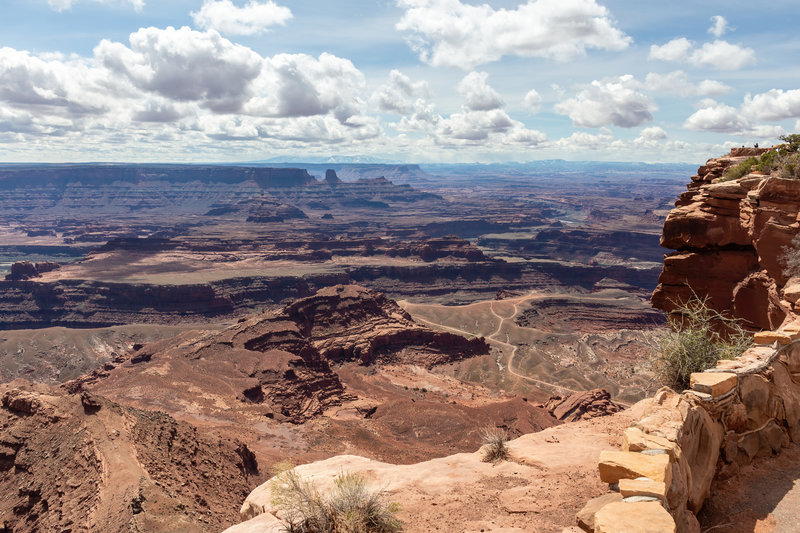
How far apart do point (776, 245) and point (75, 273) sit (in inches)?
5963

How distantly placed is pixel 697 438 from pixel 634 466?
2113mm

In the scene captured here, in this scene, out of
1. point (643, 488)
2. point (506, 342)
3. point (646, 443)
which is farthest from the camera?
point (506, 342)

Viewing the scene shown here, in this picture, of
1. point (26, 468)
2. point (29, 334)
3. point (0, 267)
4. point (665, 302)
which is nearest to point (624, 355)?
point (665, 302)

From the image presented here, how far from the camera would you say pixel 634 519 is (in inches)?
231

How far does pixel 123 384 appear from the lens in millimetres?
46688

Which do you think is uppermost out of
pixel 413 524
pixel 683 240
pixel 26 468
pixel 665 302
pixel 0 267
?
pixel 683 240

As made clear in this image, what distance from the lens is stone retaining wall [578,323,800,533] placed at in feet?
20.8

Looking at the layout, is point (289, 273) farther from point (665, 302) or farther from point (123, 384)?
point (665, 302)

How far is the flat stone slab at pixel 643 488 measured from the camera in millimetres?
6336

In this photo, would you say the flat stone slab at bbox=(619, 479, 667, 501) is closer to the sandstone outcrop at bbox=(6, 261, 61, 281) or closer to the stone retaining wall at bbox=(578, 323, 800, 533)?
the stone retaining wall at bbox=(578, 323, 800, 533)

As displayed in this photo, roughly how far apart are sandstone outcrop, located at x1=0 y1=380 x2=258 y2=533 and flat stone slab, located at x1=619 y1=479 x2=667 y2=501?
15.0 meters

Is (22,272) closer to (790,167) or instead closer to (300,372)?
(300,372)

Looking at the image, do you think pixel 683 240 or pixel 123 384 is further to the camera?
pixel 123 384

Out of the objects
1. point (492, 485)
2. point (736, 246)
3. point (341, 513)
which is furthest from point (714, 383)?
point (736, 246)
